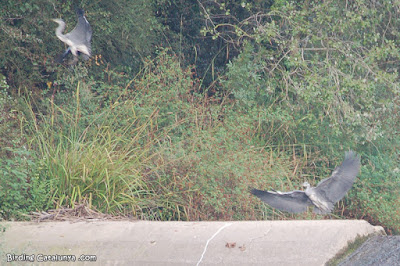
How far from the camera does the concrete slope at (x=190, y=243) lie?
3330mm

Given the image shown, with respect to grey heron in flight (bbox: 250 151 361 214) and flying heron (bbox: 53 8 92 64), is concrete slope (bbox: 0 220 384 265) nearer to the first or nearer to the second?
grey heron in flight (bbox: 250 151 361 214)

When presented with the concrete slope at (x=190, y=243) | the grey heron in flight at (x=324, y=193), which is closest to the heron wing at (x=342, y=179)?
the grey heron in flight at (x=324, y=193)

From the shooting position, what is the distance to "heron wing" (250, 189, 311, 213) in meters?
4.02

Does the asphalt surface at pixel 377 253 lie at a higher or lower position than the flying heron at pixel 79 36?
lower

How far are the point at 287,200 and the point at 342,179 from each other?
46cm

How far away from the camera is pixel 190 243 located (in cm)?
344

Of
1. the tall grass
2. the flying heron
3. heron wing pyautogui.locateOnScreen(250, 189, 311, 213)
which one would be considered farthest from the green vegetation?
heron wing pyautogui.locateOnScreen(250, 189, 311, 213)

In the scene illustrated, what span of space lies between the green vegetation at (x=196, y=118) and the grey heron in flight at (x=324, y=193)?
87 cm

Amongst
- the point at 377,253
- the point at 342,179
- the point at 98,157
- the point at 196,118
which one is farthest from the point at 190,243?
the point at 196,118

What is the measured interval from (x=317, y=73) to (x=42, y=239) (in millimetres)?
3772

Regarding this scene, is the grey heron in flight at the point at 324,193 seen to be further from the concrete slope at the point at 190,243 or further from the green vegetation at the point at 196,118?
the green vegetation at the point at 196,118

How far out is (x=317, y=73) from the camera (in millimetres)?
6230

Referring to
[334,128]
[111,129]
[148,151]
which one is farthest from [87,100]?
[334,128]

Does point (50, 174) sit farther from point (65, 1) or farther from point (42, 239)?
point (65, 1)
